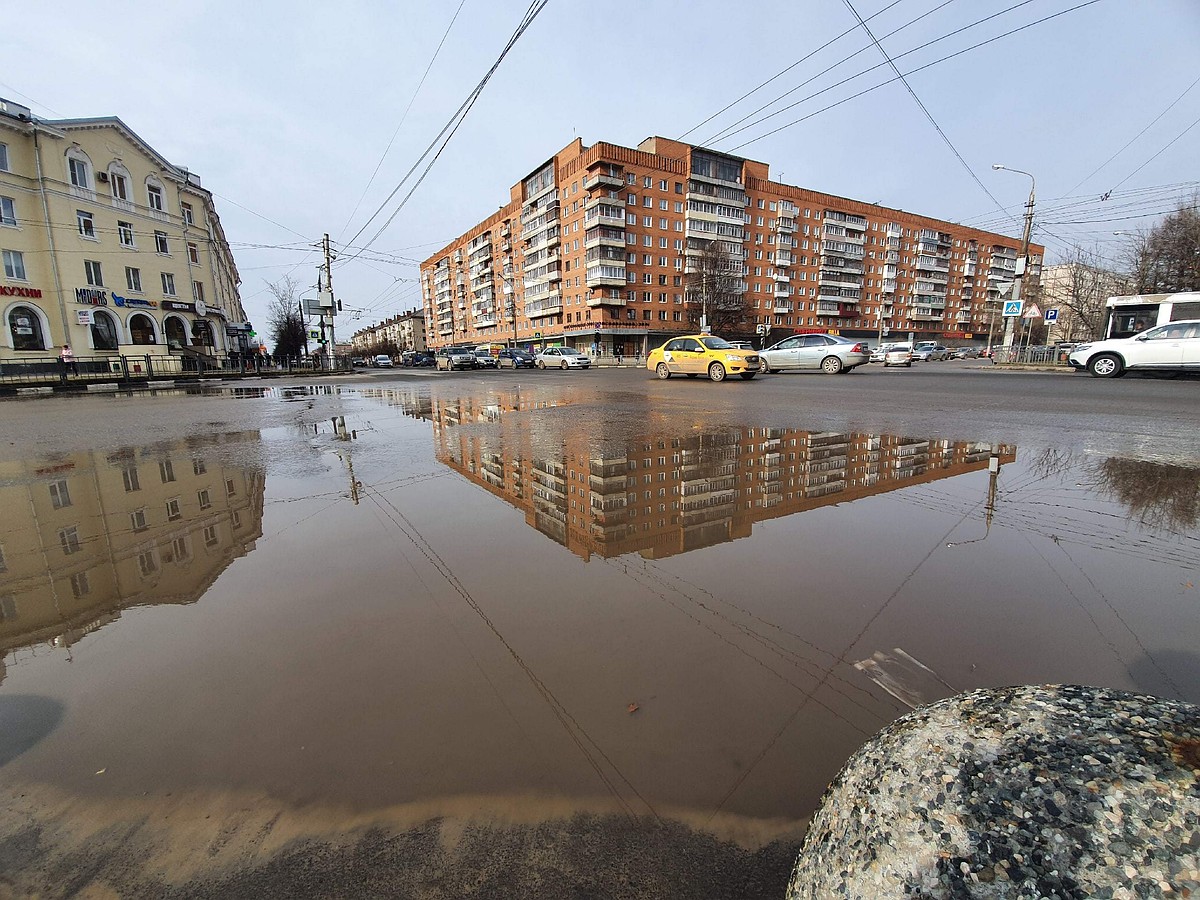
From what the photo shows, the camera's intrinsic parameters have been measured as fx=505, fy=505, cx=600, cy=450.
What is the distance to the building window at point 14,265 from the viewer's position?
Answer: 26.3 meters

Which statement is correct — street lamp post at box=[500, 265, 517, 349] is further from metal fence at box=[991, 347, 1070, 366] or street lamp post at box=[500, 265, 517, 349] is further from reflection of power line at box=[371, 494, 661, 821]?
reflection of power line at box=[371, 494, 661, 821]

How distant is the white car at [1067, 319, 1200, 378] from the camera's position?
47.8 ft

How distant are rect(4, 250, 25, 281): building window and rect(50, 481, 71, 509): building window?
1363 inches

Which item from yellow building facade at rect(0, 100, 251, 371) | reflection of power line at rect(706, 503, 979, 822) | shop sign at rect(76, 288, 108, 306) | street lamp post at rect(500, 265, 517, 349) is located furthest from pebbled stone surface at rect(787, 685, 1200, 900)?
street lamp post at rect(500, 265, 517, 349)

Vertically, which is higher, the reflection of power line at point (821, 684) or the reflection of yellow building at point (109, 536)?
the reflection of yellow building at point (109, 536)

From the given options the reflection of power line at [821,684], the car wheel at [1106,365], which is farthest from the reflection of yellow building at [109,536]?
the car wheel at [1106,365]

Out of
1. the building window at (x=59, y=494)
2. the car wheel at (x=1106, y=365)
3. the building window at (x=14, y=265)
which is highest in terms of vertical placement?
A: the building window at (x=14, y=265)

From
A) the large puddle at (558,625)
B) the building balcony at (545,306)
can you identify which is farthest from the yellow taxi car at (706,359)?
the building balcony at (545,306)

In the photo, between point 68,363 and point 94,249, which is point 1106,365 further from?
point 94,249

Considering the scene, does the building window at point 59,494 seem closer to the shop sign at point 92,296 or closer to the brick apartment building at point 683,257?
the shop sign at point 92,296

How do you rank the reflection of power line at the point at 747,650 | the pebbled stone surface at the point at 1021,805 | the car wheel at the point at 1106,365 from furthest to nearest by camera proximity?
1. the car wheel at the point at 1106,365
2. the reflection of power line at the point at 747,650
3. the pebbled stone surface at the point at 1021,805

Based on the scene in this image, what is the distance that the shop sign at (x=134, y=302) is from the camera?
2969cm

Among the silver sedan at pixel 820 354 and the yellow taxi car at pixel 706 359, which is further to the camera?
the silver sedan at pixel 820 354

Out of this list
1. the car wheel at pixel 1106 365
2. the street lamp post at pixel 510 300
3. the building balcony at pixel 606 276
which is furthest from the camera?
the street lamp post at pixel 510 300
